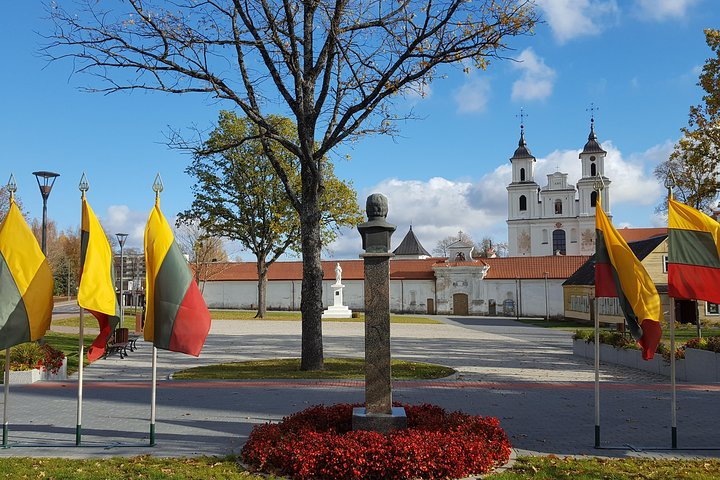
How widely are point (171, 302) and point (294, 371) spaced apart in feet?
25.9

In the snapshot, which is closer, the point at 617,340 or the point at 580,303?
the point at 617,340

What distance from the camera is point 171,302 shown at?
311 inches

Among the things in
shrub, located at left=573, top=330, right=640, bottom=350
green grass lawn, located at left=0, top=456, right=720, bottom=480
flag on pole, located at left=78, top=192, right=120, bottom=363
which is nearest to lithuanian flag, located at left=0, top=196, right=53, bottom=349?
flag on pole, located at left=78, top=192, right=120, bottom=363

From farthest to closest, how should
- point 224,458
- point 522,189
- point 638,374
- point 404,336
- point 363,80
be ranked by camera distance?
point 522,189 → point 404,336 → point 638,374 → point 363,80 → point 224,458

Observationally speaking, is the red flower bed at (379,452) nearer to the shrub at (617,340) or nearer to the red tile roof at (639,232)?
the shrub at (617,340)

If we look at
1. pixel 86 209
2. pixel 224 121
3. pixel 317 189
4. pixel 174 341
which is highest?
pixel 224 121

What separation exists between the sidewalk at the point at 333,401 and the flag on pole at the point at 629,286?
150 cm

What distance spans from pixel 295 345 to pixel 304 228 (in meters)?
9.79

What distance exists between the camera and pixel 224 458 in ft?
23.4

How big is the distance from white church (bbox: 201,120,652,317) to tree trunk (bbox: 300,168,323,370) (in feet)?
123

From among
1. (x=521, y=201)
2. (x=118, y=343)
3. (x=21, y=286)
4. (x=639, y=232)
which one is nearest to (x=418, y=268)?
(x=521, y=201)

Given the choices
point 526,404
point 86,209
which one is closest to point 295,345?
point 526,404

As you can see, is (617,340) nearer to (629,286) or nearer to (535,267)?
(629,286)

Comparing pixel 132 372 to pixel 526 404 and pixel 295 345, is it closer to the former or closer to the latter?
pixel 295 345
